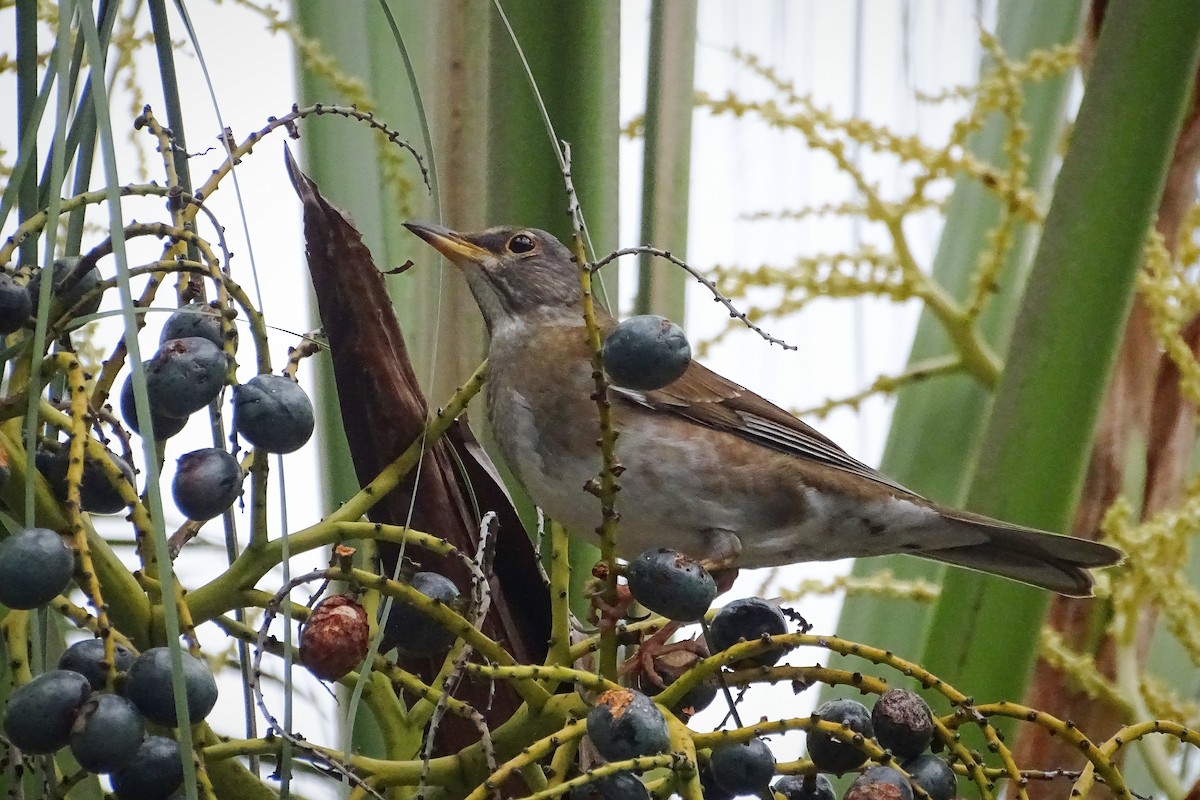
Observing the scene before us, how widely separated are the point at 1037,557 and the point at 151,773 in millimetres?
1505

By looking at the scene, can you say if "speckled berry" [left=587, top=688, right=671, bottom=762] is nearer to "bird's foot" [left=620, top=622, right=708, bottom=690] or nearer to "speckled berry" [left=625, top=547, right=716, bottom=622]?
"speckled berry" [left=625, top=547, right=716, bottom=622]

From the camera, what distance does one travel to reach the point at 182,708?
95 centimetres

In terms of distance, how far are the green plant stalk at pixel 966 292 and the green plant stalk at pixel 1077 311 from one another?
0.83 metres

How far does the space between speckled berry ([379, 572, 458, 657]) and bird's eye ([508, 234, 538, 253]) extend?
3.31 feet

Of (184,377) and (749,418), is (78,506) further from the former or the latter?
(749,418)

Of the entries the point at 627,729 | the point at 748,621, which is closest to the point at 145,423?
the point at 627,729

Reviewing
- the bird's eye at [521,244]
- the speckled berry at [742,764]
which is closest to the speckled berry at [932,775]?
the speckled berry at [742,764]

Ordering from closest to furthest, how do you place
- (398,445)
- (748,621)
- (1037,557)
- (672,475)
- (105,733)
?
(105,733)
(748,621)
(398,445)
(1037,557)
(672,475)

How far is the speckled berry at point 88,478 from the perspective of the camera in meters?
1.22

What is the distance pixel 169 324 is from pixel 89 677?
0.38 metres

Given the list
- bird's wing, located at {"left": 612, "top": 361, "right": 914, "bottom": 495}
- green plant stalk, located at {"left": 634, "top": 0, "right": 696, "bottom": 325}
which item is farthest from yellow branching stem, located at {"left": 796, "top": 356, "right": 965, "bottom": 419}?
green plant stalk, located at {"left": 634, "top": 0, "right": 696, "bottom": 325}

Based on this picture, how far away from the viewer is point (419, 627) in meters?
1.37

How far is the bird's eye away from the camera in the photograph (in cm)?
235

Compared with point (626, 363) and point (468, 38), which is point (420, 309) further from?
point (626, 363)
